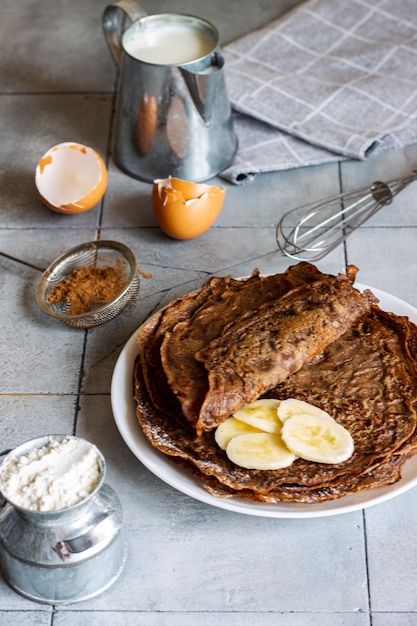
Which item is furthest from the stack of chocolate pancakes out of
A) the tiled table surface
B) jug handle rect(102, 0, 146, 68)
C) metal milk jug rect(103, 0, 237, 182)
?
jug handle rect(102, 0, 146, 68)

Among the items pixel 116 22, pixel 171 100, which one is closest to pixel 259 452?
pixel 171 100

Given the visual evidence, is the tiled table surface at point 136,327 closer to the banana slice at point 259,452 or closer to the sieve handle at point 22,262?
the sieve handle at point 22,262

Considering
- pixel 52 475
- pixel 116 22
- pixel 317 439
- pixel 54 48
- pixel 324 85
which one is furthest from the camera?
pixel 54 48

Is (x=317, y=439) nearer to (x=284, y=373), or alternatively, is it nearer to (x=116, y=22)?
(x=284, y=373)

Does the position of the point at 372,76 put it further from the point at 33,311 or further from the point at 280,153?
the point at 33,311

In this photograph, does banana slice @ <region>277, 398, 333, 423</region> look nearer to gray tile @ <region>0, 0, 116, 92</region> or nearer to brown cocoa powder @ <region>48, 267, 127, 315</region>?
brown cocoa powder @ <region>48, 267, 127, 315</region>

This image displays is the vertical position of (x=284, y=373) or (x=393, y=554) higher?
(x=284, y=373)
